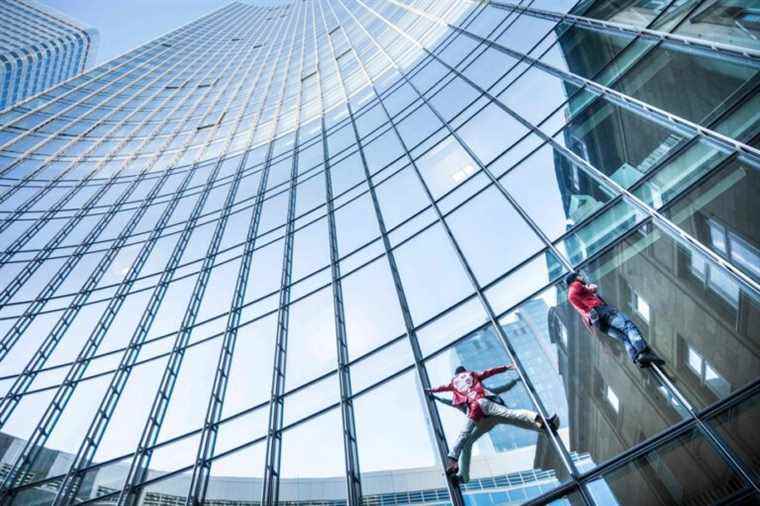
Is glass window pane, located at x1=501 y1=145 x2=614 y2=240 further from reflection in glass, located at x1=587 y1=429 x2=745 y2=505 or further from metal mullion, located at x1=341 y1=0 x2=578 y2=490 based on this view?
reflection in glass, located at x1=587 y1=429 x2=745 y2=505

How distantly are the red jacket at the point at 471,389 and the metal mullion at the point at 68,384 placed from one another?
32.6ft

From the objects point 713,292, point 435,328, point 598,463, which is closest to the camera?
point 598,463

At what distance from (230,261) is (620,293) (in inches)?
491

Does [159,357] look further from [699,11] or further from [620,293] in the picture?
[699,11]

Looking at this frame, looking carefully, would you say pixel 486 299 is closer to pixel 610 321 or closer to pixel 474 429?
pixel 610 321

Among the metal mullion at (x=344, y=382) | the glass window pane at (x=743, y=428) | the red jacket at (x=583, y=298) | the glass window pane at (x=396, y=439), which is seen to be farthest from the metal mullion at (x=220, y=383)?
the glass window pane at (x=743, y=428)

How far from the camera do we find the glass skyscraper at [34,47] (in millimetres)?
72812

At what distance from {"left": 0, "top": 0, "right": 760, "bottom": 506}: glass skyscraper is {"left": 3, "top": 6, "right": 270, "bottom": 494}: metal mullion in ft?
0.22

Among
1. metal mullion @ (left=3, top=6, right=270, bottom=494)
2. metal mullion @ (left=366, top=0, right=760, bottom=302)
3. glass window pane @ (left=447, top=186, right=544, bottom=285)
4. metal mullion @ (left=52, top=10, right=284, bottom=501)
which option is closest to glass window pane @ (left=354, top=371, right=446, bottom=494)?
glass window pane @ (left=447, top=186, right=544, bottom=285)

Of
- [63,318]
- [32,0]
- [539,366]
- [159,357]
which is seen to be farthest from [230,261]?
[32,0]

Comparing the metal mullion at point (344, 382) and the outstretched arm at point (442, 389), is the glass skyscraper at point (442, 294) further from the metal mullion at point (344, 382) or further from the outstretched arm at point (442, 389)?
the outstretched arm at point (442, 389)

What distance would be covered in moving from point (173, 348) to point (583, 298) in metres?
10.7

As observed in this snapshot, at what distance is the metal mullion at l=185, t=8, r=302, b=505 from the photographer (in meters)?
8.52

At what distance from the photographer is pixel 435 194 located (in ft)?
39.4
